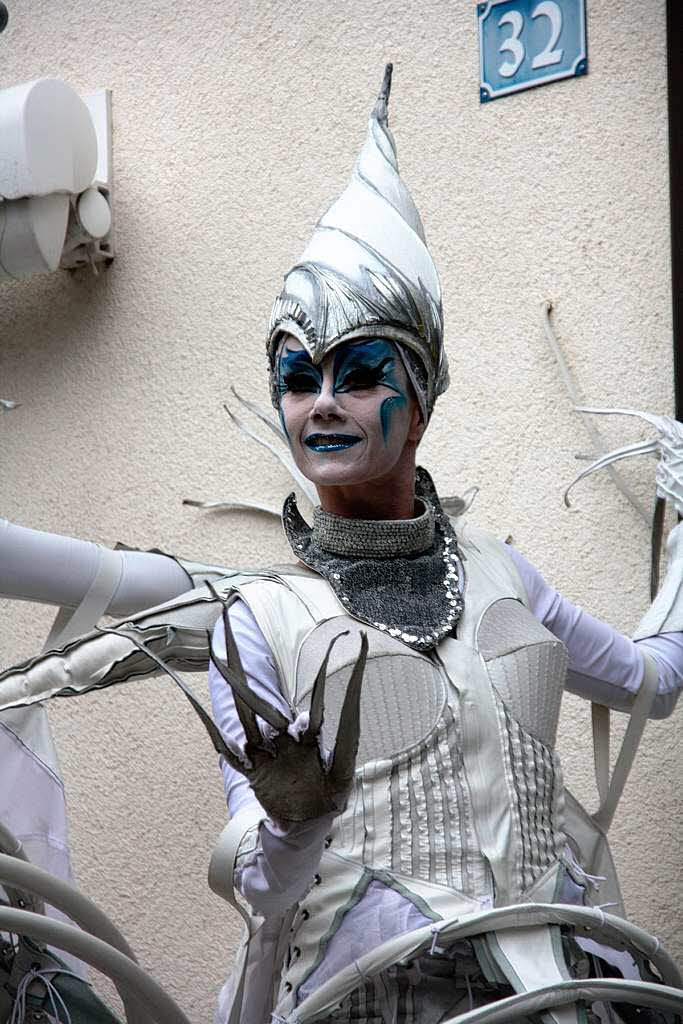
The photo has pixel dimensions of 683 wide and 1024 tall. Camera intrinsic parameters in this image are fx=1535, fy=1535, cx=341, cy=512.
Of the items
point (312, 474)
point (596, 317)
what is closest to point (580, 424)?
point (596, 317)

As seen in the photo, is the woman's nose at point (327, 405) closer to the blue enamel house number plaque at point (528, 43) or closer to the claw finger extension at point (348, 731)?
the claw finger extension at point (348, 731)

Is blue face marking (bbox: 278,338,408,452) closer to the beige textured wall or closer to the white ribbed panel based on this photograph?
the white ribbed panel

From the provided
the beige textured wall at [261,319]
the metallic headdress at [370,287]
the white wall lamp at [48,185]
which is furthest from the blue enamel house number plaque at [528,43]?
the metallic headdress at [370,287]

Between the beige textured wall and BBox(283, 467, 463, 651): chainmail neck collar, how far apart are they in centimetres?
64

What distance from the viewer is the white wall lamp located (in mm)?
2350

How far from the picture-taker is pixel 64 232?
247 centimetres

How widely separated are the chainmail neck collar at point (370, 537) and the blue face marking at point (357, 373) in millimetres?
85

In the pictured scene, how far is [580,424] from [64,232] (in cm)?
90

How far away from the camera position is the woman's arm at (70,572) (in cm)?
168

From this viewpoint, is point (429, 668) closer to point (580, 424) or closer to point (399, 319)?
point (399, 319)

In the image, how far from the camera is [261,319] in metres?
2.47

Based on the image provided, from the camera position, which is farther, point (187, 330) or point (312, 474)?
point (187, 330)

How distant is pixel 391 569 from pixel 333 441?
0.46ft

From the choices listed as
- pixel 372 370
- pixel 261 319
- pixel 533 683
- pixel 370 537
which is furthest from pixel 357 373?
pixel 261 319
